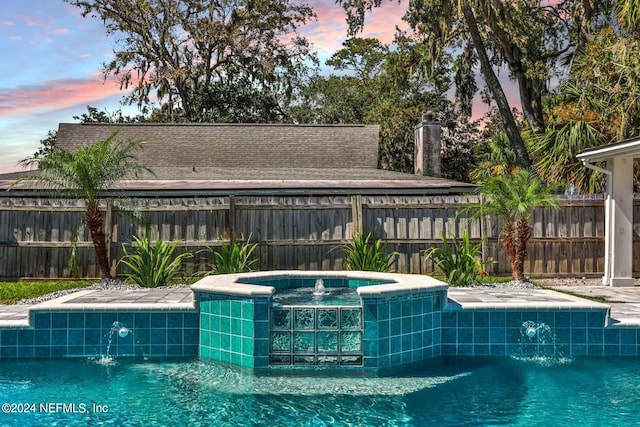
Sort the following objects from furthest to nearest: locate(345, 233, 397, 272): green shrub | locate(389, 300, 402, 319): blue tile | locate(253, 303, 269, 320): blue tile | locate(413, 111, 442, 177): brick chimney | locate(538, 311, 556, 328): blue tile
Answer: locate(413, 111, 442, 177): brick chimney
locate(345, 233, 397, 272): green shrub
locate(538, 311, 556, 328): blue tile
locate(389, 300, 402, 319): blue tile
locate(253, 303, 269, 320): blue tile

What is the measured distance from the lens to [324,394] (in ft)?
19.8

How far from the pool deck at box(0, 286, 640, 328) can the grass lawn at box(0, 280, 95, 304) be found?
0.97 metres

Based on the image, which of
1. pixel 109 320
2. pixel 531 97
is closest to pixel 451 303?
pixel 109 320

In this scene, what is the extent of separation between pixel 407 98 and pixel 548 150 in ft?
49.2

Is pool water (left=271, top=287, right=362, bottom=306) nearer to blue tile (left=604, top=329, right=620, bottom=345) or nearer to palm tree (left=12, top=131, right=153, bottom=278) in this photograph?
blue tile (left=604, top=329, right=620, bottom=345)

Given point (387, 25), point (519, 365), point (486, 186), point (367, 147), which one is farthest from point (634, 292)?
point (387, 25)

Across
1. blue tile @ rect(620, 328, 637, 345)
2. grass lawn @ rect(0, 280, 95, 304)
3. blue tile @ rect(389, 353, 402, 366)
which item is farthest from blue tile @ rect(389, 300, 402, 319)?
grass lawn @ rect(0, 280, 95, 304)

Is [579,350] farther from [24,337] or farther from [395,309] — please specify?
[24,337]

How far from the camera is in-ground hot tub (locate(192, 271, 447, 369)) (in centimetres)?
683

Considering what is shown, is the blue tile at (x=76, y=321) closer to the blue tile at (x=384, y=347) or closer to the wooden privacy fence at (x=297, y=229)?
the blue tile at (x=384, y=347)

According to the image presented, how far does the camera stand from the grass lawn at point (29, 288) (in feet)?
34.9

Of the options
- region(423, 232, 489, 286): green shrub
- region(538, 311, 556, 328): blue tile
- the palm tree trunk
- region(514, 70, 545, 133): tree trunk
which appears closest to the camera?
region(538, 311, 556, 328): blue tile

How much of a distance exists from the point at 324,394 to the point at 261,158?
13.2 metres

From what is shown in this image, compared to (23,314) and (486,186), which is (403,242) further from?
(23,314)
